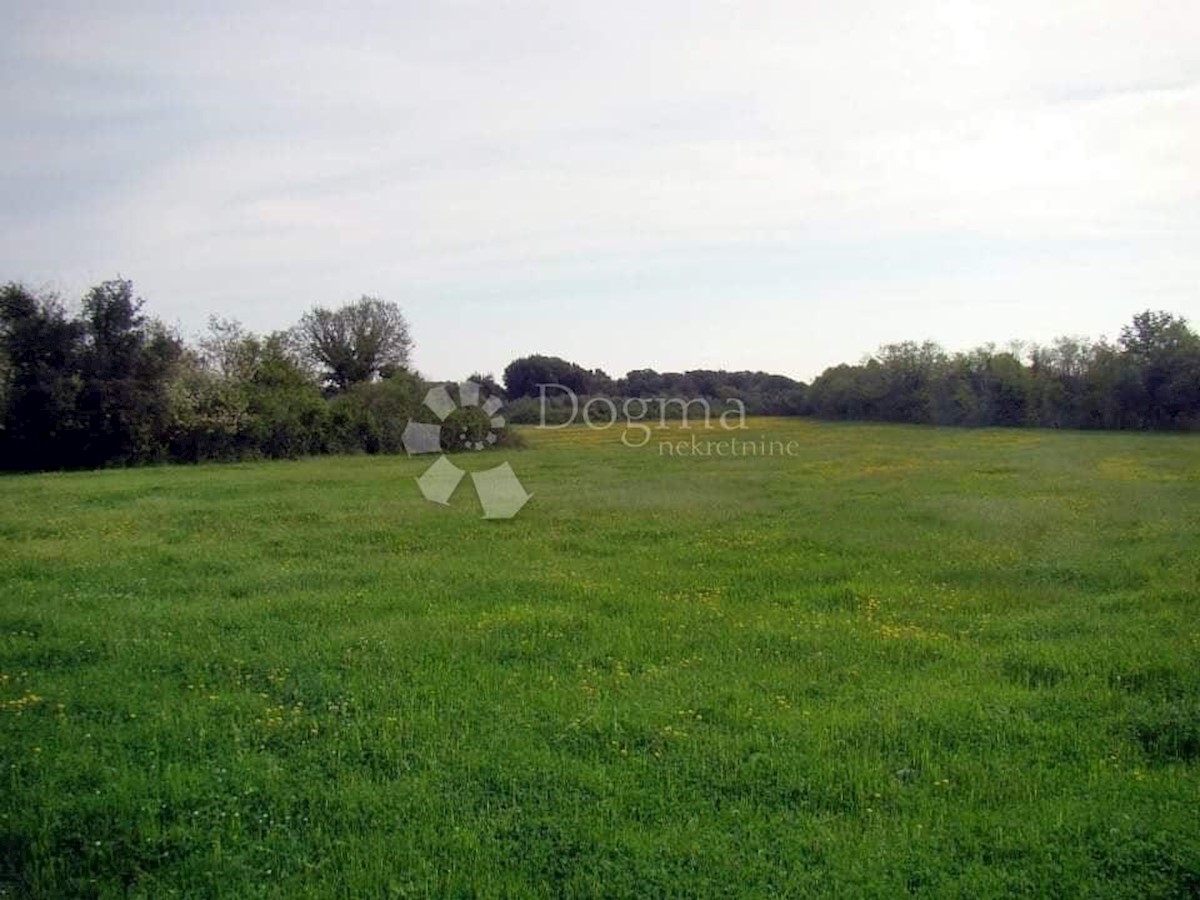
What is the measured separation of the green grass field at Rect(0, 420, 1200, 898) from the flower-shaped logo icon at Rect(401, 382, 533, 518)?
6181 mm

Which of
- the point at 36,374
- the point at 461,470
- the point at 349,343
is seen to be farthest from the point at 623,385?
the point at 36,374

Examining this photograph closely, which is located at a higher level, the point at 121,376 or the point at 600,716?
the point at 121,376

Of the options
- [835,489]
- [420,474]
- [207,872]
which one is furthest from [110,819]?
[420,474]

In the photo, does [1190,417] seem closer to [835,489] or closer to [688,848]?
[835,489]

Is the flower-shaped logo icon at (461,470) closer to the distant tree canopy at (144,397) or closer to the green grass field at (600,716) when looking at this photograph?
the distant tree canopy at (144,397)

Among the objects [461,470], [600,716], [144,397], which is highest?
[144,397]

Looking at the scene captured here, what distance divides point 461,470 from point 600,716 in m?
25.7

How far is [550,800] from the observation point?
5.01 meters

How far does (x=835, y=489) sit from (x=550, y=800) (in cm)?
1809

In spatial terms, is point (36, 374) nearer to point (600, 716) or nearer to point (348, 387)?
point (348, 387)

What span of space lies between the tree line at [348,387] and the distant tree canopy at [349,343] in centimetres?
9

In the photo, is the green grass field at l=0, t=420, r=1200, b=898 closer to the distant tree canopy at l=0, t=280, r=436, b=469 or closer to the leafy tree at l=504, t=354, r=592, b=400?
the distant tree canopy at l=0, t=280, r=436, b=469

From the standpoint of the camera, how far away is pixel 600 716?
6125 mm

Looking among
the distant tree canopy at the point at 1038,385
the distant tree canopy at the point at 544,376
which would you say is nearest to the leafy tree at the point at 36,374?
the distant tree canopy at the point at 544,376
